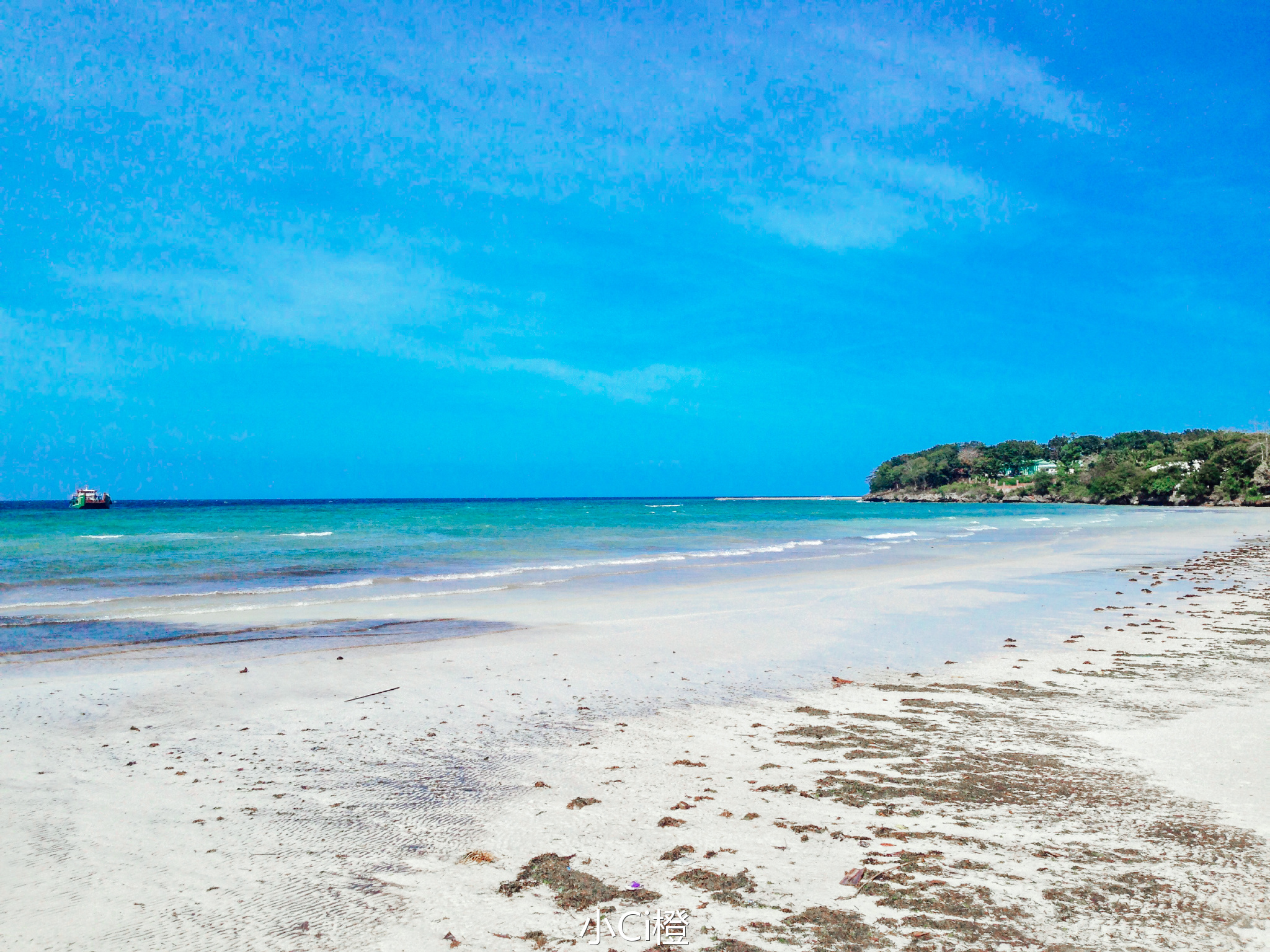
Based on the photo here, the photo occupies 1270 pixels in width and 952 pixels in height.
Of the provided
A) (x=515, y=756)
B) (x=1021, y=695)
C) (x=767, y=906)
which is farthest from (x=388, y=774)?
(x=1021, y=695)

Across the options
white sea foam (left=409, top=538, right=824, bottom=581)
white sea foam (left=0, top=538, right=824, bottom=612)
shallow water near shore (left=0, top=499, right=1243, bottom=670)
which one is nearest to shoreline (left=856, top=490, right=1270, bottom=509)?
shallow water near shore (left=0, top=499, right=1243, bottom=670)

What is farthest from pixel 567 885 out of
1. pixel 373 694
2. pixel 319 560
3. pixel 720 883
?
pixel 319 560

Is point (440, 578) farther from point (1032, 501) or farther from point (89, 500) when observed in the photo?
point (1032, 501)

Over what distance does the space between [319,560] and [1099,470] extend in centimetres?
12793

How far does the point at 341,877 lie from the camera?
392 cm

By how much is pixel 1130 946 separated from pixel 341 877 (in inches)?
154

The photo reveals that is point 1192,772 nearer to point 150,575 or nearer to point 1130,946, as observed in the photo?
point 1130,946

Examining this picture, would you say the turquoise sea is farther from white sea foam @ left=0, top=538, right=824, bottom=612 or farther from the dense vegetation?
the dense vegetation

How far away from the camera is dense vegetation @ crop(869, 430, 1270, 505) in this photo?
8300 cm

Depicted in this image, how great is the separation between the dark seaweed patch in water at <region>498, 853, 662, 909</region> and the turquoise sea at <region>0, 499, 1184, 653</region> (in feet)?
30.2

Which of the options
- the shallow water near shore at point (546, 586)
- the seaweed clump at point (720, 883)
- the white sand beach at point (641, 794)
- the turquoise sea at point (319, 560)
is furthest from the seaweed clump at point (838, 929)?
the turquoise sea at point (319, 560)

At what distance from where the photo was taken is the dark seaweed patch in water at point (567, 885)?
11.9ft

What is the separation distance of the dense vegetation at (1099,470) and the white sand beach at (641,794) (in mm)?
94869

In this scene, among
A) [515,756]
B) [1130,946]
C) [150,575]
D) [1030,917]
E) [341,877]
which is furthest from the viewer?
[150,575]
